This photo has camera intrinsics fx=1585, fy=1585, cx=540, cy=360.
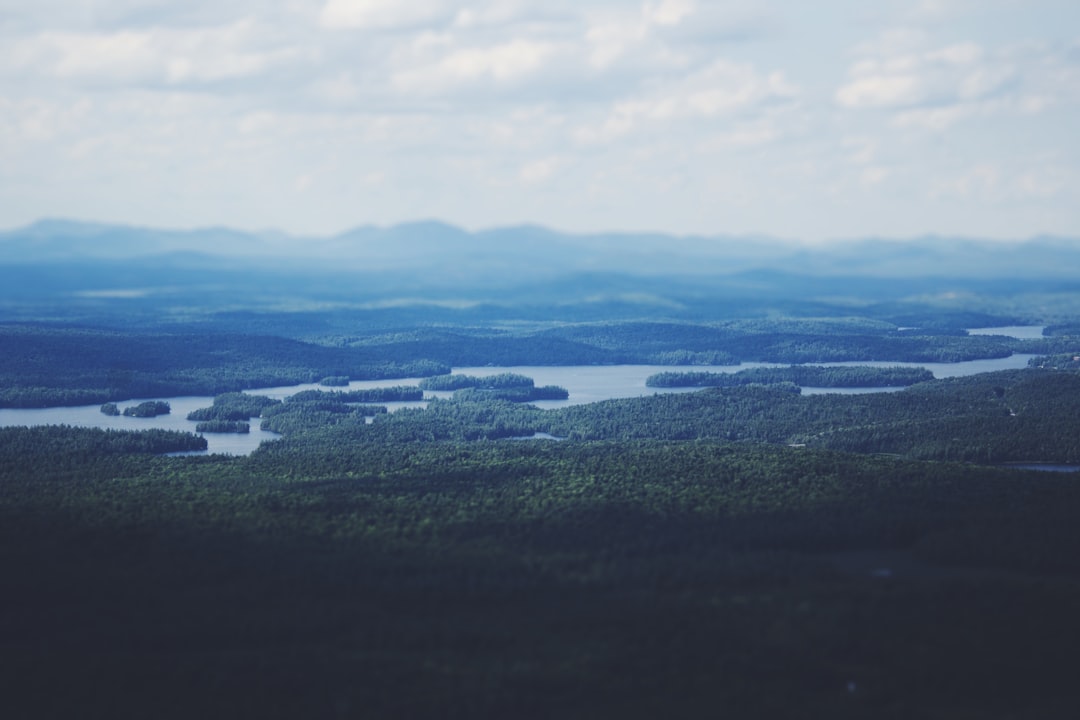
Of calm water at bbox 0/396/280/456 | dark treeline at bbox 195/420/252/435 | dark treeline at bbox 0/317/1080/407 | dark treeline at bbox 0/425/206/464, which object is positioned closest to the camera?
dark treeline at bbox 0/425/206/464

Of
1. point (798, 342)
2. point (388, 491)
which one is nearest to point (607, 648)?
point (388, 491)

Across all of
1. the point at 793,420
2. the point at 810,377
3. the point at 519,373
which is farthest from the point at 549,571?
the point at 519,373

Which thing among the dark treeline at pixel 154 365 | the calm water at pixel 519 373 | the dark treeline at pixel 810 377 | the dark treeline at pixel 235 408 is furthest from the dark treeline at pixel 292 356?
the dark treeline at pixel 810 377

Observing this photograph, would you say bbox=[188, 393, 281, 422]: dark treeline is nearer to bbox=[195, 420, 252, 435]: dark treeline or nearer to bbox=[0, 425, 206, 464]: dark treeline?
bbox=[195, 420, 252, 435]: dark treeline

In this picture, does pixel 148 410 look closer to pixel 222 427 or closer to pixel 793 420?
pixel 222 427

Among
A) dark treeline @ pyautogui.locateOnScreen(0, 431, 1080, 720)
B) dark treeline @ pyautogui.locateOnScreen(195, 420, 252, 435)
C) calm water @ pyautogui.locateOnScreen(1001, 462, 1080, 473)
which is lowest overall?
dark treeline @ pyautogui.locateOnScreen(0, 431, 1080, 720)

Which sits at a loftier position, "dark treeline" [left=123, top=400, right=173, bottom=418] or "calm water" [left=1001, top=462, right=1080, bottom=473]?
"dark treeline" [left=123, top=400, right=173, bottom=418]

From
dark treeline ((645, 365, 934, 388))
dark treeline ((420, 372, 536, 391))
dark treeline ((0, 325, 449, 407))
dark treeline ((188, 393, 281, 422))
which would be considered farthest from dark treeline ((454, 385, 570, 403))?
dark treeline ((0, 325, 449, 407))
